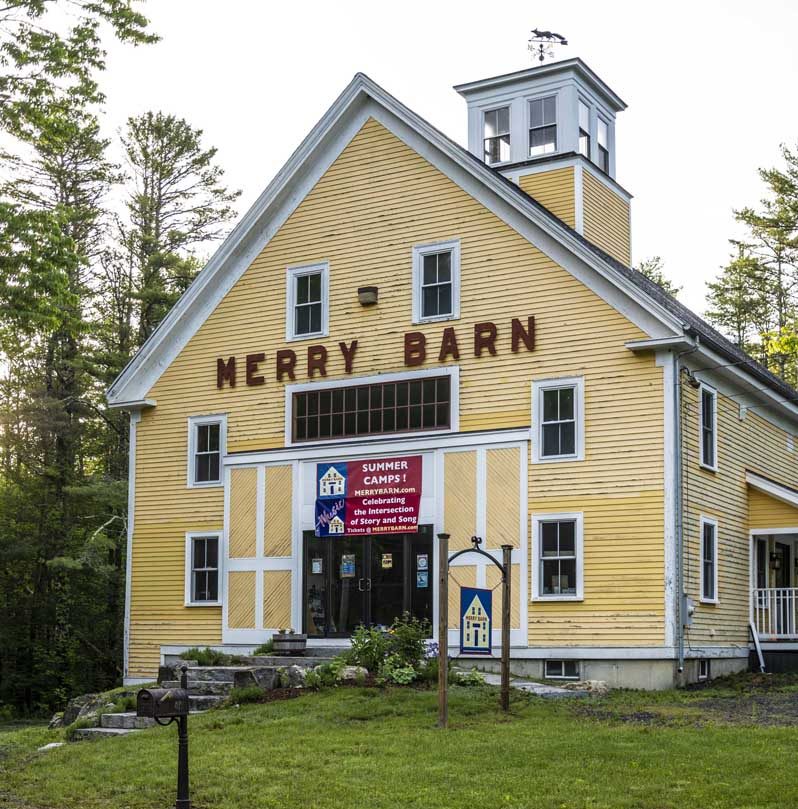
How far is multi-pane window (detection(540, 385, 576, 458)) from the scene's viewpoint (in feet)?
77.2

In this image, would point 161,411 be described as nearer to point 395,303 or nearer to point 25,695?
point 395,303

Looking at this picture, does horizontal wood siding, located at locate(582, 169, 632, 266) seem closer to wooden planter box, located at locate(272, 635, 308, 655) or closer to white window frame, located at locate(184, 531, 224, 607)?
white window frame, located at locate(184, 531, 224, 607)

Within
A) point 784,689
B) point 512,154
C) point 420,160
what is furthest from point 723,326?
point 784,689

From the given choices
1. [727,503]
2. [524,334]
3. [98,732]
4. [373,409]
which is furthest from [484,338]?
[98,732]

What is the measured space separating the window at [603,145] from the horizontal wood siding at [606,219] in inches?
30.4

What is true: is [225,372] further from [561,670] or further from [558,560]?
[561,670]

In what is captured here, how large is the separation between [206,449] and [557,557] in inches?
348

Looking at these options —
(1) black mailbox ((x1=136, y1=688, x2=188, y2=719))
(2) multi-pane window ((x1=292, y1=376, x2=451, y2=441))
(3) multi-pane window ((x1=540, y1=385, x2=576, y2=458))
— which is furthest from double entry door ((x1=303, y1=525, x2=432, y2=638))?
(1) black mailbox ((x1=136, y1=688, x2=188, y2=719))

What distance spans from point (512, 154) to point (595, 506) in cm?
1007

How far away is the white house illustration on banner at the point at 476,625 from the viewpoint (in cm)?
1727

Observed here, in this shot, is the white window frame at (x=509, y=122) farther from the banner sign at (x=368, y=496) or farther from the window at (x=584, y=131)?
the banner sign at (x=368, y=496)

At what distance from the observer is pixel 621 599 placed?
22.5 metres

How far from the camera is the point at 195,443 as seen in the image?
92.3 feet

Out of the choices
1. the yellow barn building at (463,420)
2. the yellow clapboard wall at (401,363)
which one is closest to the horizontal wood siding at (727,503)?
the yellow barn building at (463,420)
